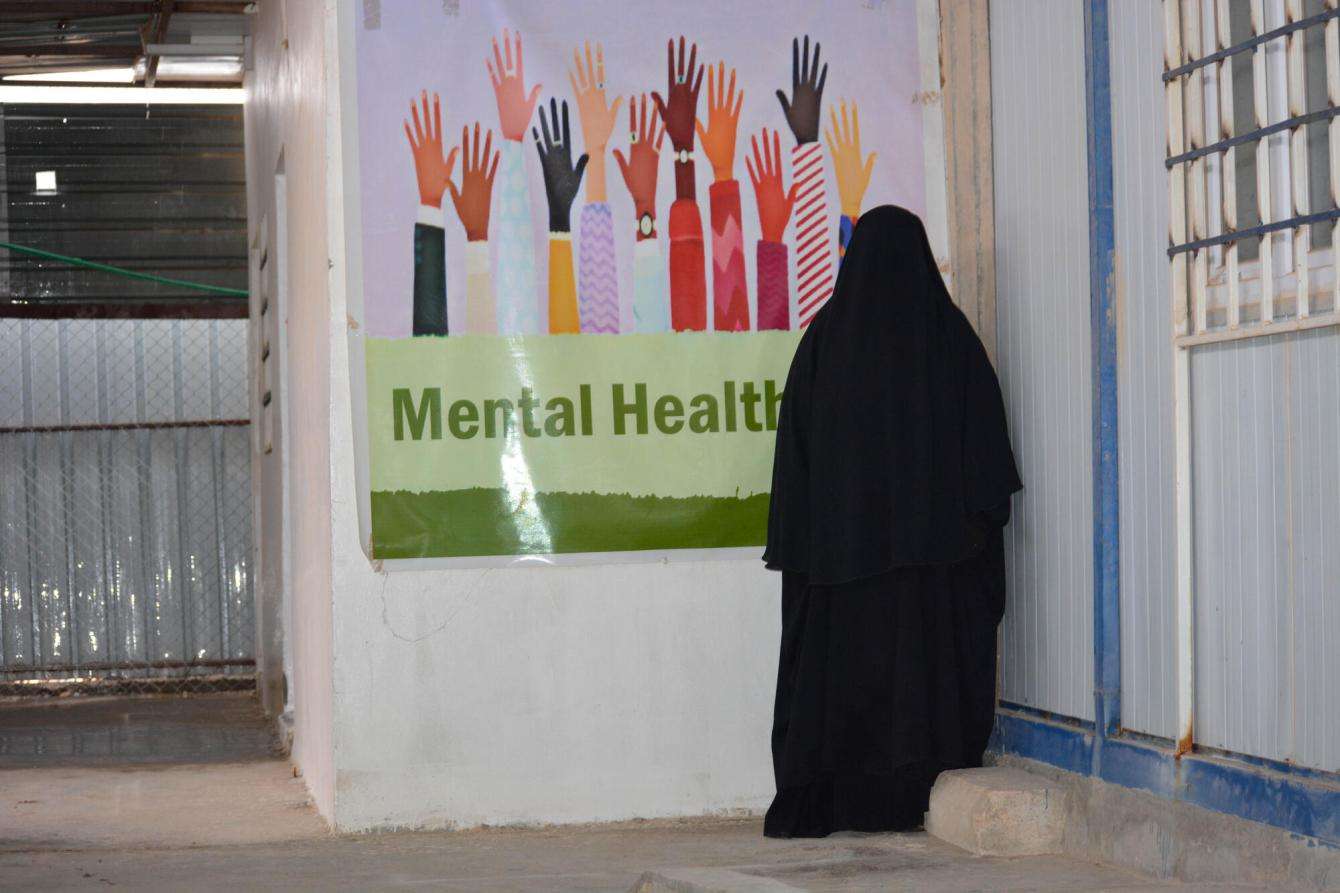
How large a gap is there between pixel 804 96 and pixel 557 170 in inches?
29.7

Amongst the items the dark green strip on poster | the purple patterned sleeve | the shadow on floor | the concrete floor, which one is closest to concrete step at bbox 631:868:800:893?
the concrete floor

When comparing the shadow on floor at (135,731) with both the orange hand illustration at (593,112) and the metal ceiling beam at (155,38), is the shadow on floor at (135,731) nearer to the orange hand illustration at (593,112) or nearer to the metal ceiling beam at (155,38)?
the orange hand illustration at (593,112)

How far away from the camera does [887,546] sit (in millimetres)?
3840

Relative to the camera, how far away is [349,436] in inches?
169

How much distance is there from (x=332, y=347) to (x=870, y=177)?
1.61m

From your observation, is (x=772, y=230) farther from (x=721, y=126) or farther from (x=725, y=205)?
(x=721, y=126)

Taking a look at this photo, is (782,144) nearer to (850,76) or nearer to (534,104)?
(850,76)

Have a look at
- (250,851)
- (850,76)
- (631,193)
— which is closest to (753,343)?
(631,193)

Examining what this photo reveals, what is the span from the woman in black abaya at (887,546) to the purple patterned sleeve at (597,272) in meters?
0.67

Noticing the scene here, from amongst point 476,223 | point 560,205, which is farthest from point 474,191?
point 560,205

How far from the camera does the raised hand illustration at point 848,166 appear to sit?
4547 mm

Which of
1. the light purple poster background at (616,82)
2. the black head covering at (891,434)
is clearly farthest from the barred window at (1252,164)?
the light purple poster background at (616,82)

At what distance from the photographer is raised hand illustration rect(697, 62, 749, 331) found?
14.7 ft

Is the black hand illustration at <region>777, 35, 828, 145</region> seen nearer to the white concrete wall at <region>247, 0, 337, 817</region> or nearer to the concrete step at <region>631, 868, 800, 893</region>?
the white concrete wall at <region>247, 0, 337, 817</region>
